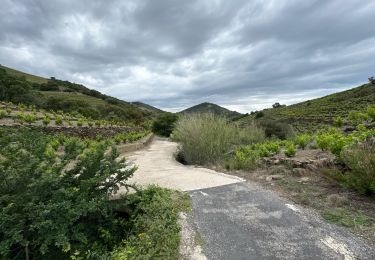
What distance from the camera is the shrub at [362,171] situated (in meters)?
3.78

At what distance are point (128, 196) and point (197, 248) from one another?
1.57 metres

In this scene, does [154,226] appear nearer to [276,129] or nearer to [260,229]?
[260,229]

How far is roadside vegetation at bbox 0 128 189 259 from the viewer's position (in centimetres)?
284

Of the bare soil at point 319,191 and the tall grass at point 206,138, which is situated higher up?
the tall grass at point 206,138

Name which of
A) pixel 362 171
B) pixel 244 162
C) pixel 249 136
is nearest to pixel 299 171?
pixel 362 171

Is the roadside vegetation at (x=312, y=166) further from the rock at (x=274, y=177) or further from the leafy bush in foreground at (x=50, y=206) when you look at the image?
the leafy bush in foreground at (x=50, y=206)

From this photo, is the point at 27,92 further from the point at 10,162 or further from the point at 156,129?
the point at 10,162

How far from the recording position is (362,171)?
3.91 metres

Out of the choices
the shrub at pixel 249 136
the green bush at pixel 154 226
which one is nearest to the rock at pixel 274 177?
the green bush at pixel 154 226

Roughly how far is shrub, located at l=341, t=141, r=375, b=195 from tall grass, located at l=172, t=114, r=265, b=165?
3792mm

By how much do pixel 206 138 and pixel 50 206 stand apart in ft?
18.1

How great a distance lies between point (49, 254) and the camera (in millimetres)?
3385

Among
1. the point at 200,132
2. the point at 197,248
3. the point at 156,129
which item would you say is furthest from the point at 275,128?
the point at 156,129

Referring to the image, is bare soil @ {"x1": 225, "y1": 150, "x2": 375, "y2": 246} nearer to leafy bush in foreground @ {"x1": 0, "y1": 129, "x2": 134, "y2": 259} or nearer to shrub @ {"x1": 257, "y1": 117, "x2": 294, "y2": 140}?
leafy bush in foreground @ {"x1": 0, "y1": 129, "x2": 134, "y2": 259}
